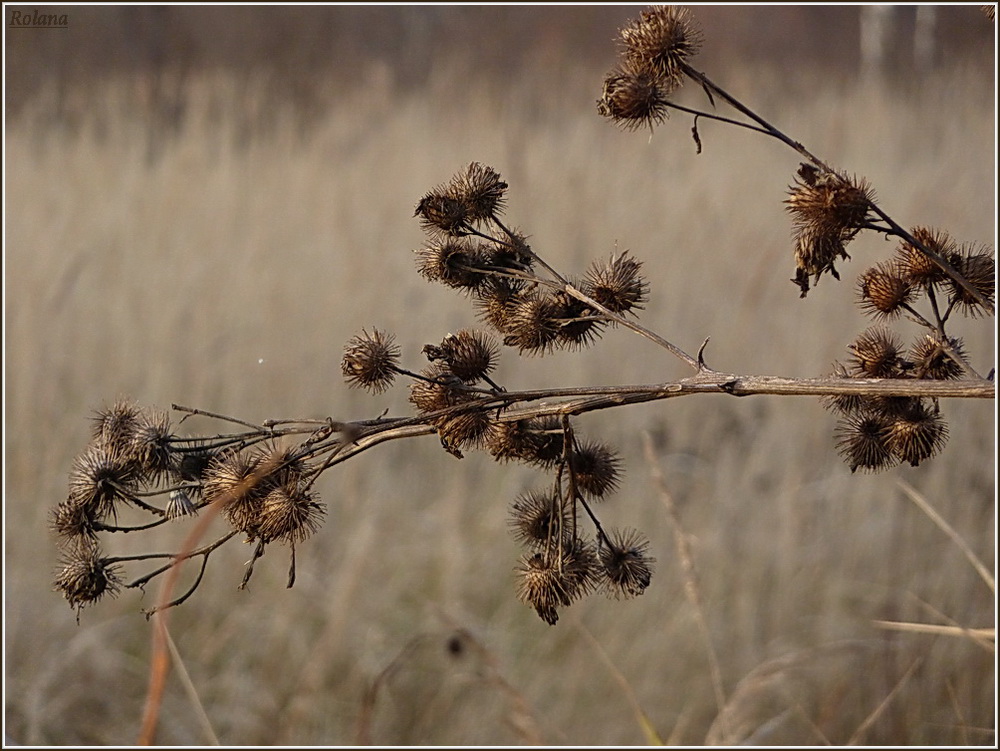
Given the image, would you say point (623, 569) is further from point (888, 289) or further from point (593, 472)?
point (888, 289)

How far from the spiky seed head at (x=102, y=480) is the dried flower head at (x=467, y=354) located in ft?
0.50

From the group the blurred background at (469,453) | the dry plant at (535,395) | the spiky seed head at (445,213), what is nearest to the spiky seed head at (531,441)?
the dry plant at (535,395)

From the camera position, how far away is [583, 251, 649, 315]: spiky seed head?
0.56 m

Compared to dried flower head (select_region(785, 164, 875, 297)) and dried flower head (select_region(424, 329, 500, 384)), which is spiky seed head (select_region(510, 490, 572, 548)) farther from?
dried flower head (select_region(785, 164, 875, 297))

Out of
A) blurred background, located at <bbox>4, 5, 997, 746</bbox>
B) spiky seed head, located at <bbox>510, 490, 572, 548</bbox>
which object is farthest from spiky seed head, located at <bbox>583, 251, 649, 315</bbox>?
blurred background, located at <bbox>4, 5, 997, 746</bbox>

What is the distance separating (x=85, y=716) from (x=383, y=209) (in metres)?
1.92

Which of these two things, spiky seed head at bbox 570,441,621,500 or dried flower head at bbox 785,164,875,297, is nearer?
dried flower head at bbox 785,164,875,297

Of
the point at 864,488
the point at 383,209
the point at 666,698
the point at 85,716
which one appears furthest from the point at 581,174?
the point at 85,716

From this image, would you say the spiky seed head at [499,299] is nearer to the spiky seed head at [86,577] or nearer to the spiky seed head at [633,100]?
the spiky seed head at [633,100]

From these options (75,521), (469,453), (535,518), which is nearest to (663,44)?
(535,518)

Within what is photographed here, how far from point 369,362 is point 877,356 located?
0.25 meters

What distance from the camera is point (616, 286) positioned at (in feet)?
1.83

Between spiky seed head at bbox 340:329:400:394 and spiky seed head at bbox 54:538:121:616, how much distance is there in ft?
→ 0.48

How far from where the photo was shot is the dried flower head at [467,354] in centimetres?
53
